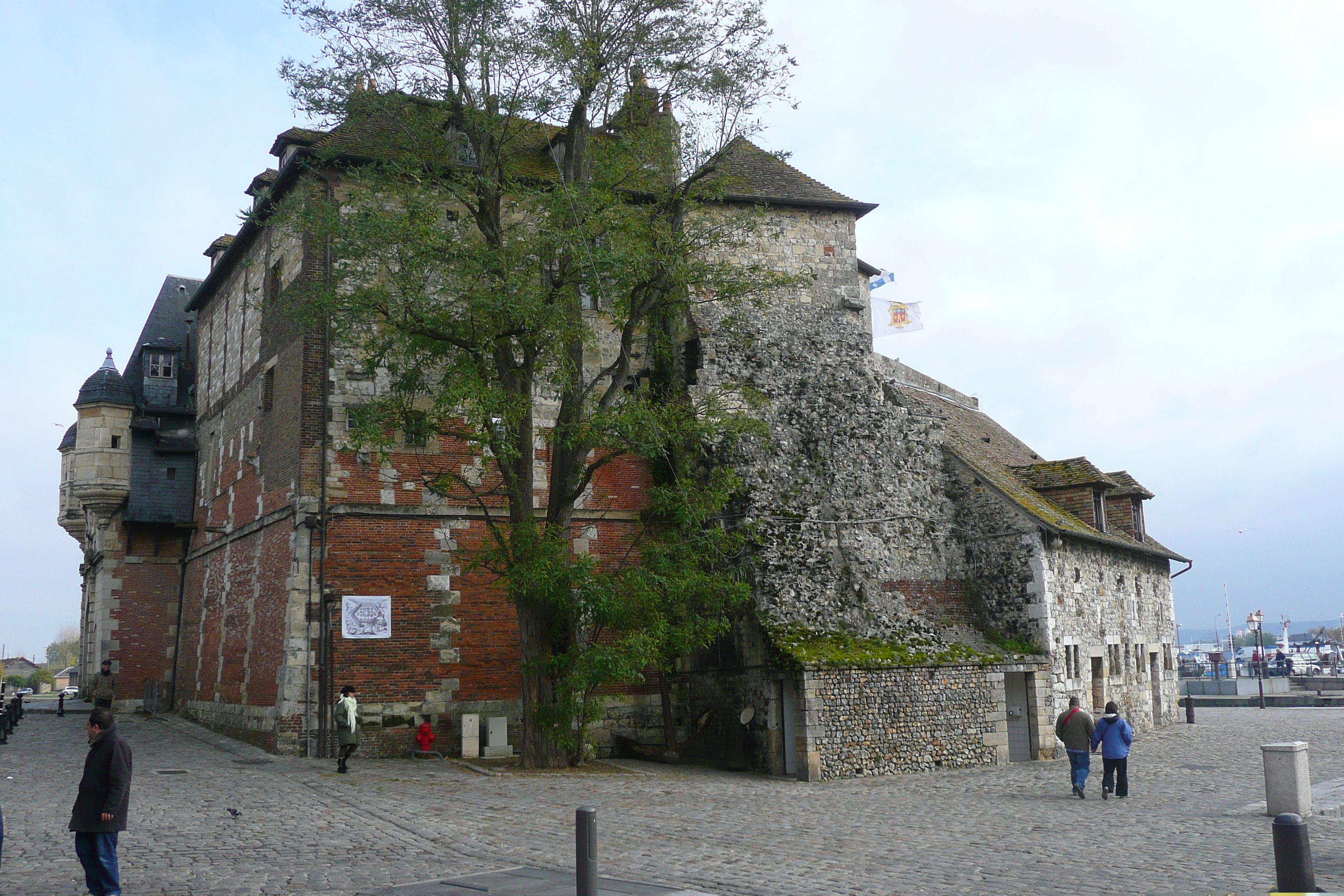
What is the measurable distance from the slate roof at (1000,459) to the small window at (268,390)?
41.0 feet

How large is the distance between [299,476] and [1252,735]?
22.4 meters

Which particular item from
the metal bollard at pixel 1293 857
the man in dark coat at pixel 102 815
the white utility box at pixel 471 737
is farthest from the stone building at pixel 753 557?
the metal bollard at pixel 1293 857

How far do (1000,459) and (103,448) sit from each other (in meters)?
22.9

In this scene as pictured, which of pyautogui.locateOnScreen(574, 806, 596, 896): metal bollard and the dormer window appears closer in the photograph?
pyautogui.locateOnScreen(574, 806, 596, 896): metal bollard

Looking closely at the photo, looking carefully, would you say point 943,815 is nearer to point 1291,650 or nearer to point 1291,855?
point 1291,855

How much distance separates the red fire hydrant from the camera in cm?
1859

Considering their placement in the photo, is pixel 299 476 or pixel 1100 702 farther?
pixel 1100 702

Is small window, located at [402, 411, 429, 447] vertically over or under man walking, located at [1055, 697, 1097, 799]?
over

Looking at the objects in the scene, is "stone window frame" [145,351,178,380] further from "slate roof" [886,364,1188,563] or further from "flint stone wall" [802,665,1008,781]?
"flint stone wall" [802,665,1008,781]

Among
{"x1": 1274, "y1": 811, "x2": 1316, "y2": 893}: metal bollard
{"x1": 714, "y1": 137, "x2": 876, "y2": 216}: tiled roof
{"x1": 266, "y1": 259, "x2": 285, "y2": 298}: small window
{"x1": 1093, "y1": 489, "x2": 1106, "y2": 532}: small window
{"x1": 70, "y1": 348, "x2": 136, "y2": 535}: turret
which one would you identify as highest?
{"x1": 714, "y1": 137, "x2": 876, "y2": 216}: tiled roof

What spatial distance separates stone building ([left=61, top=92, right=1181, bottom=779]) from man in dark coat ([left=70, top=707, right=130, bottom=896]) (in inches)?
417

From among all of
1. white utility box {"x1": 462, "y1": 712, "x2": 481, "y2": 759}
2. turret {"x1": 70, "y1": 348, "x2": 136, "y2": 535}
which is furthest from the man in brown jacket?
white utility box {"x1": 462, "y1": 712, "x2": 481, "y2": 759}

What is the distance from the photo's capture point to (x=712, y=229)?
18.6 m

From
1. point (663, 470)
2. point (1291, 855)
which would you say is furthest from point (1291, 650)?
point (1291, 855)
